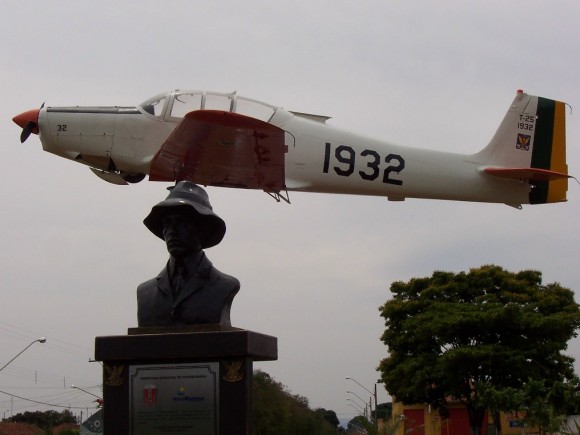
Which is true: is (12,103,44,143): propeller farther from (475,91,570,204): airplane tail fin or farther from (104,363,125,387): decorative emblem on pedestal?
(104,363,125,387): decorative emblem on pedestal

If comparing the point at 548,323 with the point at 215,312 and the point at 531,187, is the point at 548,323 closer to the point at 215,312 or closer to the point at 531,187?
the point at 531,187

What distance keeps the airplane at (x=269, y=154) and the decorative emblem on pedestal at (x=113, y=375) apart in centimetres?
944

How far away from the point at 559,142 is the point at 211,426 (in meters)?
16.4

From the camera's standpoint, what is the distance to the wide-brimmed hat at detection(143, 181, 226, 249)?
7.46 m

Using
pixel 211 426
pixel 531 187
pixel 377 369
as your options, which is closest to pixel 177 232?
pixel 211 426

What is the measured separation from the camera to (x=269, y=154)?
663 inches

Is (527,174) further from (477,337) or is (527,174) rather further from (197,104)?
(477,337)

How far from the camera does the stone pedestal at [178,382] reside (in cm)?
664

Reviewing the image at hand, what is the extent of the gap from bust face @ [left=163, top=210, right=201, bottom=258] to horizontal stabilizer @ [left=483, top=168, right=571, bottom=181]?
1328cm

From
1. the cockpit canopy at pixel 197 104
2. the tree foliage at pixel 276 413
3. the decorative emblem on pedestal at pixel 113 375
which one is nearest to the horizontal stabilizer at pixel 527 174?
the cockpit canopy at pixel 197 104

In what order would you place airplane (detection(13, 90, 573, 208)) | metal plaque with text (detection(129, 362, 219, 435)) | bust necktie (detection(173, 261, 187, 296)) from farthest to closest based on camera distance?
airplane (detection(13, 90, 573, 208)) → bust necktie (detection(173, 261, 187, 296)) → metal plaque with text (detection(129, 362, 219, 435))

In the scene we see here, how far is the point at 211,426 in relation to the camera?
6.62 m

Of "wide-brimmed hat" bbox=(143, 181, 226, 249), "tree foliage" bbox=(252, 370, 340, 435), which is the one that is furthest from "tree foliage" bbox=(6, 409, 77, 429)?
"wide-brimmed hat" bbox=(143, 181, 226, 249)

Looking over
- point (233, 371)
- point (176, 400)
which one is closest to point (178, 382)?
point (176, 400)
